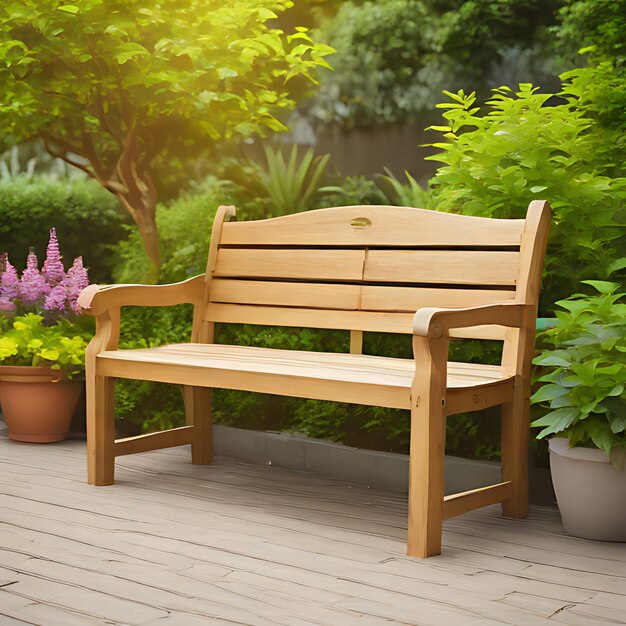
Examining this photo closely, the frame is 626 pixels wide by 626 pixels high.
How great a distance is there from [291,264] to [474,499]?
1.30 meters

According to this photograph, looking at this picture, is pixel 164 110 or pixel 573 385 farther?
pixel 164 110

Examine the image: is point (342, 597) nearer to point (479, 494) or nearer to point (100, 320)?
point (479, 494)

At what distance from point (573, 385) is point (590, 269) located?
60cm

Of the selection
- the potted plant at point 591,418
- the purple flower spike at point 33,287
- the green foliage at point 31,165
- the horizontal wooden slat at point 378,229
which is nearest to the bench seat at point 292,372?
the potted plant at point 591,418

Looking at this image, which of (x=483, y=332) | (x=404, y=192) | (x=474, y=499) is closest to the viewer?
(x=474, y=499)

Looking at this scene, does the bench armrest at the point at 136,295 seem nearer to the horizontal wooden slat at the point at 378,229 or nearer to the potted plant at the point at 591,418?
the horizontal wooden slat at the point at 378,229

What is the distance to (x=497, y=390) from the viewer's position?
9.81 ft

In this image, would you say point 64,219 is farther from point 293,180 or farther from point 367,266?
point 367,266

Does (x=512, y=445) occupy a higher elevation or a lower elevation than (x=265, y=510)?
higher

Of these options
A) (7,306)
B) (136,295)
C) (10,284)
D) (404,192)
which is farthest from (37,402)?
(404,192)

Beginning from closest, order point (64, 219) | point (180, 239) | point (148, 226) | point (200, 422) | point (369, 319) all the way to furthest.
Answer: point (369, 319), point (200, 422), point (180, 239), point (148, 226), point (64, 219)

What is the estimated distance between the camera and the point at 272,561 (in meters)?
2.66

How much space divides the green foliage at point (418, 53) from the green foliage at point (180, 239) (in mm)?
745

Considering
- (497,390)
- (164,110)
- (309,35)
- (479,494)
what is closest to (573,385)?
(497,390)
